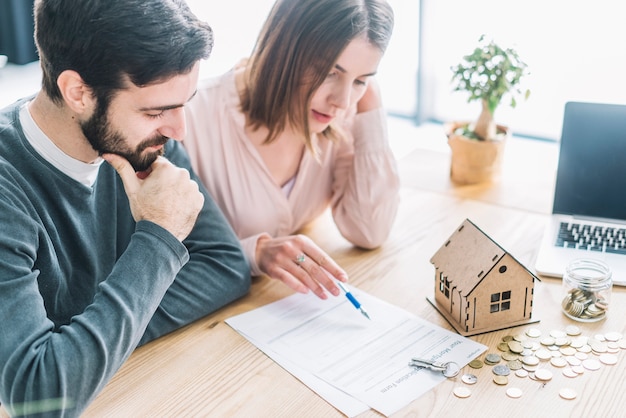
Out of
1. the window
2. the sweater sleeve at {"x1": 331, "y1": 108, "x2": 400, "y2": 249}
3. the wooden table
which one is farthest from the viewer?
the window

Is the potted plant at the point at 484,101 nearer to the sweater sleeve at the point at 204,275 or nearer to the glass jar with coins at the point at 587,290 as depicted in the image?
the glass jar with coins at the point at 587,290

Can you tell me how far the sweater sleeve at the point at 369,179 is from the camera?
1.69 meters

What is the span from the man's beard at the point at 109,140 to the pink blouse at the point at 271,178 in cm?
37

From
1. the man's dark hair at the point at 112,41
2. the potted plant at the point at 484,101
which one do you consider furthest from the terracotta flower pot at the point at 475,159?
the man's dark hair at the point at 112,41

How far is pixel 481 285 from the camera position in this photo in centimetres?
127

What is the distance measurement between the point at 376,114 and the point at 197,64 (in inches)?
25.6

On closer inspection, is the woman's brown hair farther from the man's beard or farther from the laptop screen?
the laptop screen

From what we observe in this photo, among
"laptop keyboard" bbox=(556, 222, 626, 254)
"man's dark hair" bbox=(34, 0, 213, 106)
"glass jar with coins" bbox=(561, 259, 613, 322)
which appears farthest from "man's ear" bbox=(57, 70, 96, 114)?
"laptop keyboard" bbox=(556, 222, 626, 254)

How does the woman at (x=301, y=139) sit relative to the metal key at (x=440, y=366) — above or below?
above

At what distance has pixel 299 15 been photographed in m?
1.47

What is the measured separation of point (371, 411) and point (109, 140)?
23.7 inches

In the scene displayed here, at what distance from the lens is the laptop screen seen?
64.0 inches

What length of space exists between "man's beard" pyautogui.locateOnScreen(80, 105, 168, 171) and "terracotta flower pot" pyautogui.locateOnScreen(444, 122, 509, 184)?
1.00m

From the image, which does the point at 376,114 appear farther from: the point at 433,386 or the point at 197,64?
the point at 433,386
